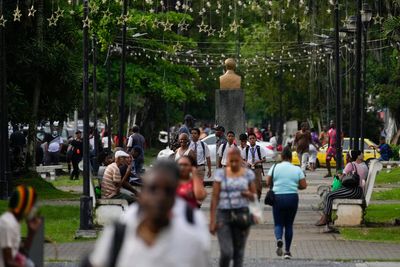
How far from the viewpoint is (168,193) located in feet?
24.6

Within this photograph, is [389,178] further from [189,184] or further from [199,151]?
[189,184]

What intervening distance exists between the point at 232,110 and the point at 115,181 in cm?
1023

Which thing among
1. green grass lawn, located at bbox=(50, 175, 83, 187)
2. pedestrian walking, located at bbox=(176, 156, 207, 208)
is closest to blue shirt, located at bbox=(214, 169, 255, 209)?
pedestrian walking, located at bbox=(176, 156, 207, 208)

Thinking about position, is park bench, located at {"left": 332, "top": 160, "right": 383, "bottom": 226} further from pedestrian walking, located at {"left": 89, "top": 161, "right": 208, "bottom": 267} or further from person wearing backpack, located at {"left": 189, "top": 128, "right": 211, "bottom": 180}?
pedestrian walking, located at {"left": 89, "top": 161, "right": 208, "bottom": 267}

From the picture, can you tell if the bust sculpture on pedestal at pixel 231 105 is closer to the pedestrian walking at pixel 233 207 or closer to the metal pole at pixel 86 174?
the metal pole at pixel 86 174

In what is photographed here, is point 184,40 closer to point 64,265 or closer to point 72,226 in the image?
point 72,226

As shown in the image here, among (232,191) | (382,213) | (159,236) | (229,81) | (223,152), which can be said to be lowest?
(382,213)

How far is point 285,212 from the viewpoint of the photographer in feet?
54.4

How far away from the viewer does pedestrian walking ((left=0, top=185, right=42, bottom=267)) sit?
33.1 feet

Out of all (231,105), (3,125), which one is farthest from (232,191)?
(231,105)

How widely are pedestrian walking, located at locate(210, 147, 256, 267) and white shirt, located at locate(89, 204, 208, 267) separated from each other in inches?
226

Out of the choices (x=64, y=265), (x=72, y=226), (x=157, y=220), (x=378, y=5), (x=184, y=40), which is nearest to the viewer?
(x=157, y=220)

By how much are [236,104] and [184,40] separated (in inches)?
1085

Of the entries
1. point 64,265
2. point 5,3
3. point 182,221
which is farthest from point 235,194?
point 5,3
